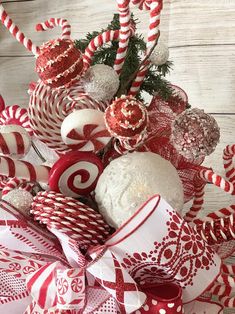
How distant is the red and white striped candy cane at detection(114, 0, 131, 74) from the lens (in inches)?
24.4

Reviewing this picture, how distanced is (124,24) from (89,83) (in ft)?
0.27

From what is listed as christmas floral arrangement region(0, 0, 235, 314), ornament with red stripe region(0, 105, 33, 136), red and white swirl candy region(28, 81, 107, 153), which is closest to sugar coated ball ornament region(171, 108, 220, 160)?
christmas floral arrangement region(0, 0, 235, 314)

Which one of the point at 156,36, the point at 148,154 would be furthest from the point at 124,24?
the point at 148,154

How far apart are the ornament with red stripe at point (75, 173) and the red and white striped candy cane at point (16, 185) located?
9 centimetres

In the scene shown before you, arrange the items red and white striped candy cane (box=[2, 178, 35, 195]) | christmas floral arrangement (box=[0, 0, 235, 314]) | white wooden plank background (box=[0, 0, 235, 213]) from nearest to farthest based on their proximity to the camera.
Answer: christmas floral arrangement (box=[0, 0, 235, 314])
red and white striped candy cane (box=[2, 178, 35, 195])
white wooden plank background (box=[0, 0, 235, 213])

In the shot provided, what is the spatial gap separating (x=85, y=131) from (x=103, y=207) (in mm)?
84

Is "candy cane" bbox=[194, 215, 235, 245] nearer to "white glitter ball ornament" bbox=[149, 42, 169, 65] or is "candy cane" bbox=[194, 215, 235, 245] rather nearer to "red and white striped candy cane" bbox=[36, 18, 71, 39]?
"white glitter ball ornament" bbox=[149, 42, 169, 65]

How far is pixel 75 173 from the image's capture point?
585 millimetres

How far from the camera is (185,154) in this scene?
584 mm

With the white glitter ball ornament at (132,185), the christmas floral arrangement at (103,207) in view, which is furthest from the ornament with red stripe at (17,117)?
the white glitter ball ornament at (132,185)

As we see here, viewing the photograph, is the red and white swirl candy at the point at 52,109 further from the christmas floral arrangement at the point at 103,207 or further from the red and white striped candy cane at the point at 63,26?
the red and white striped candy cane at the point at 63,26

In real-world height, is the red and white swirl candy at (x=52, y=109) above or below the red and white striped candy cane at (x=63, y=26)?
below

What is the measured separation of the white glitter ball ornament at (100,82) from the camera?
61 centimetres

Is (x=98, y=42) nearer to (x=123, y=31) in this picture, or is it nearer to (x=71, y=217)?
(x=123, y=31)
